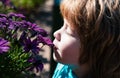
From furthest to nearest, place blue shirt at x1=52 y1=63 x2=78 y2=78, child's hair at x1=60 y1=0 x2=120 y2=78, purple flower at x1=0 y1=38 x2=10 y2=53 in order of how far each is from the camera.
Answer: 1. blue shirt at x1=52 y1=63 x2=78 y2=78
2. child's hair at x1=60 y1=0 x2=120 y2=78
3. purple flower at x1=0 y1=38 x2=10 y2=53

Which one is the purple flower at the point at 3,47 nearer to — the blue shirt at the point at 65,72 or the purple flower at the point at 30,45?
the purple flower at the point at 30,45

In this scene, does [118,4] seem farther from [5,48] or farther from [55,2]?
[55,2]

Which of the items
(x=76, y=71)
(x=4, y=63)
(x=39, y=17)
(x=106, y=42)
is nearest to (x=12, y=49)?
(x=4, y=63)

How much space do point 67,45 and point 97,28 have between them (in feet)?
0.69

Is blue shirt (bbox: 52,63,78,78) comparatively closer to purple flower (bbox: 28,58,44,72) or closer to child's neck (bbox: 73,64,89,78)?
child's neck (bbox: 73,64,89,78)

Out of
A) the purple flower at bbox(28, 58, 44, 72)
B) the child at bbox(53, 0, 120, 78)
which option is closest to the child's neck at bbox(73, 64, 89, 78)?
the child at bbox(53, 0, 120, 78)

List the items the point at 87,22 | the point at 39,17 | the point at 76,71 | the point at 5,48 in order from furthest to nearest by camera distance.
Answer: the point at 39,17, the point at 76,71, the point at 87,22, the point at 5,48

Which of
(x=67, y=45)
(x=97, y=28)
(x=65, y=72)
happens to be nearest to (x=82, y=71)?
(x=65, y=72)

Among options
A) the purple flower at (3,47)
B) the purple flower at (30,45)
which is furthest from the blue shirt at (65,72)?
the purple flower at (3,47)

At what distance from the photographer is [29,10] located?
737 cm

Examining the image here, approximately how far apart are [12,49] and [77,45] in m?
0.44

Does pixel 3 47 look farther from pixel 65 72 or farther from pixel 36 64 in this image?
pixel 65 72

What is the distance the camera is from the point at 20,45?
2908 mm

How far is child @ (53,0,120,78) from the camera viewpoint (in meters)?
2.67
